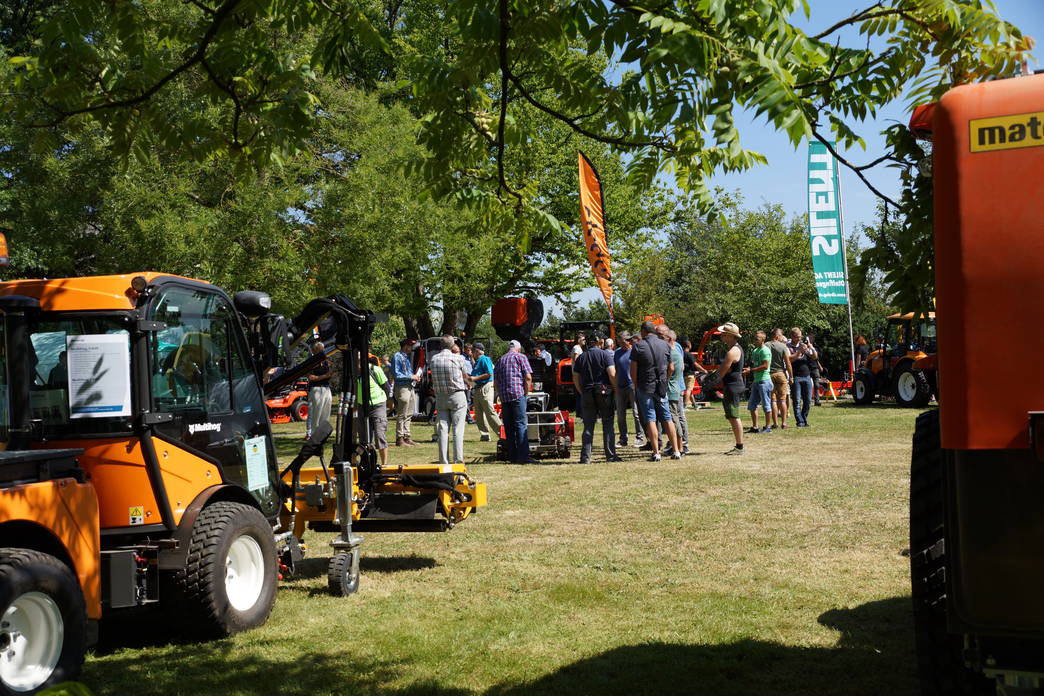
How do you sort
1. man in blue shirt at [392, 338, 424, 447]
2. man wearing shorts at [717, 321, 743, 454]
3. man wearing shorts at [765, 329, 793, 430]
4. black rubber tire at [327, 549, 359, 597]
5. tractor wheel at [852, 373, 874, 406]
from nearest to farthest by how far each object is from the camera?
black rubber tire at [327, 549, 359, 597] → man wearing shorts at [717, 321, 743, 454] → man in blue shirt at [392, 338, 424, 447] → man wearing shorts at [765, 329, 793, 430] → tractor wheel at [852, 373, 874, 406]

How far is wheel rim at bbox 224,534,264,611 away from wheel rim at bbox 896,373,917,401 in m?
20.8

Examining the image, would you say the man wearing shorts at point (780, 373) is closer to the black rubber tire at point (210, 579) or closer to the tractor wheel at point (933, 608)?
the black rubber tire at point (210, 579)

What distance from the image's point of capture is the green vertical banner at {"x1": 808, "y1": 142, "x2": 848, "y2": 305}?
23.9 meters

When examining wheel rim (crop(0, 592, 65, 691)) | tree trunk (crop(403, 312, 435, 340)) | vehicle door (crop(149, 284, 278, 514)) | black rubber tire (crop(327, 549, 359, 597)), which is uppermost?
tree trunk (crop(403, 312, 435, 340))

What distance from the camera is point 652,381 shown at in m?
13.7

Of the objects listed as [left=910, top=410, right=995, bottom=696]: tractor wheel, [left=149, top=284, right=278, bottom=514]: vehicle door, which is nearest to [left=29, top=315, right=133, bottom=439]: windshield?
[left=149, top=284, right=278, bottom=514]: vehicle door

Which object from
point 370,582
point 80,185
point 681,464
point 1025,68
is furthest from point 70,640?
point 80,185

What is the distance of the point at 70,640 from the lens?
443cm

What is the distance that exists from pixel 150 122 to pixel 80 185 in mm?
11347

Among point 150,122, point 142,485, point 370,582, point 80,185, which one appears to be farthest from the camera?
point 80,185

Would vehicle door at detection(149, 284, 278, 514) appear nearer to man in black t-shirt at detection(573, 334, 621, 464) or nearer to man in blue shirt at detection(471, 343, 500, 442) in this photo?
man in black t-shirt at detection(573, 334, 621, 464)

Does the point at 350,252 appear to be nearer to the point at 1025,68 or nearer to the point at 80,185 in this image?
the point at 80,185

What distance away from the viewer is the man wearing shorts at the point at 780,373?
59.4ft

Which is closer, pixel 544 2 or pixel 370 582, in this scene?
pixel 544 2
